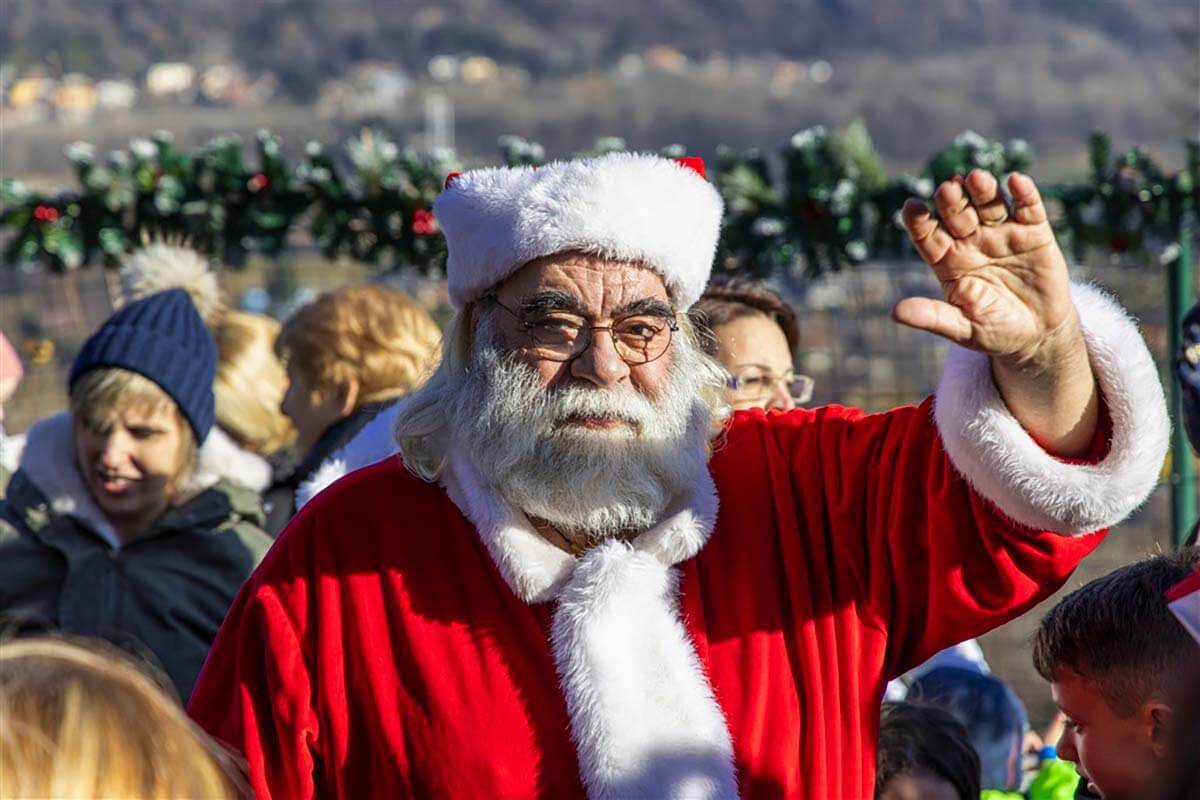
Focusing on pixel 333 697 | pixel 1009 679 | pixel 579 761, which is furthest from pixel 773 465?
pixel 1009 679

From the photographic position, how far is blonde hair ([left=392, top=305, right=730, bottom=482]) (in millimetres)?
2928

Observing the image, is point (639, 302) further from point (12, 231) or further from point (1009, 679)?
point (1009, 679)

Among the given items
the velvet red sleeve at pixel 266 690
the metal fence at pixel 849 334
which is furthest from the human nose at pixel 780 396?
the metal fence at pixel 849 334

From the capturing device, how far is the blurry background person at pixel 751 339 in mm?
3941

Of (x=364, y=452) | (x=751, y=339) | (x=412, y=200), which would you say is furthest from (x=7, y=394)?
(x=751, y=339)

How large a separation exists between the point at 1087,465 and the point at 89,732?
1.42 m

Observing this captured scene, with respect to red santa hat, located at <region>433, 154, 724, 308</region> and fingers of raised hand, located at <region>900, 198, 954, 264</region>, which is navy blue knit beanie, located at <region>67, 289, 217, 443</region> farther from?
fingers of raised hand, located at <region>900, 198, 954, 264</region>

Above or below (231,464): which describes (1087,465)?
above

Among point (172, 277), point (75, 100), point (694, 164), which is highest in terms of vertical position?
point (75, 100)

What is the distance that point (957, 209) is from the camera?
92.0 inches

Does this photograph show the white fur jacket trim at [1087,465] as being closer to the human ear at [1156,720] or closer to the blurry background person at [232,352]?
the human ear at [1156,720]

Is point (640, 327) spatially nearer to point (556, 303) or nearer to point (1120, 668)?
point (556, 303)

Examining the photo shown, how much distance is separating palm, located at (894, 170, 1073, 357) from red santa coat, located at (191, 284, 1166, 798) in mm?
168

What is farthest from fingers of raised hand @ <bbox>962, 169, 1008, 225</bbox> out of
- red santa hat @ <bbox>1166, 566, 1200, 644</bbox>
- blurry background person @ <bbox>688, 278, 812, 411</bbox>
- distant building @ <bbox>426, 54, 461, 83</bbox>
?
distant building @ <bbox>426, 54, 461, 83</bbox>
